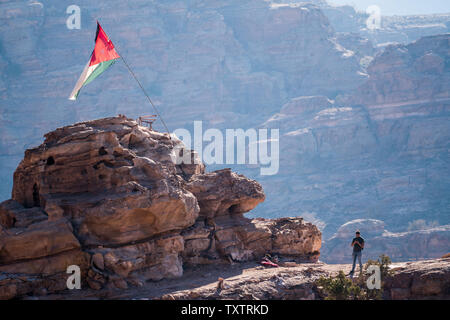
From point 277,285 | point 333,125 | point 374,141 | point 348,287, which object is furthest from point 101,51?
point 374,141

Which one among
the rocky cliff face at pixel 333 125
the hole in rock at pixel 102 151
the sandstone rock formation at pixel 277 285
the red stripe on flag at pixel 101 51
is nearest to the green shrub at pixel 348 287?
the sandstone rock formation at pixel 277 285

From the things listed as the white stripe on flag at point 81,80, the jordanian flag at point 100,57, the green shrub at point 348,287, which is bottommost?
the green shrub at point 348,287

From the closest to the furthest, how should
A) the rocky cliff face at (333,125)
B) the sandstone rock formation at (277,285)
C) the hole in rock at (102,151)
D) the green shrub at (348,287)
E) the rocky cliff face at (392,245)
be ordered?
the sandstone rock formation at (277,285) → the green shrub at (348,287) → the hole in rock at (102,151) → the rocky cliff face at (392,245) → the rocky cliff face at (333,125)

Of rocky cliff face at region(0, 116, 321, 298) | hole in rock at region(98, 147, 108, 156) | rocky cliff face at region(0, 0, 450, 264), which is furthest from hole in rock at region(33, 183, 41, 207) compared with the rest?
rocky cliff face at region(0, 0, 450, 264)

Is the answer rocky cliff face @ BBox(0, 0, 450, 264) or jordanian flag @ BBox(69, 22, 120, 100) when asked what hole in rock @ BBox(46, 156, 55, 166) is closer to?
jordanian flag @ BBox(69, 22, 120, 100)

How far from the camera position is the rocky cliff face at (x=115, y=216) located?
23500 millimetres

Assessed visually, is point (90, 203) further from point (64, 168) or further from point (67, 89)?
point (67, 89)

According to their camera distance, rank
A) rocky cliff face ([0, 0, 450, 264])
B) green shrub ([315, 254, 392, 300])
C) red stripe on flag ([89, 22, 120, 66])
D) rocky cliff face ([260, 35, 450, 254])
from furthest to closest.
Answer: rocky cliff face ([260, 35, 450, 254]) < rocky cliff face ([0, 0, 450, 264]) < red stripe on flag ([89, 22, 120, 66]) < green shrub ([315, 254, 392, 300])

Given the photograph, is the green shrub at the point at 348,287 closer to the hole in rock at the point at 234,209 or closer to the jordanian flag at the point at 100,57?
the hole in rock at the point at 234,209

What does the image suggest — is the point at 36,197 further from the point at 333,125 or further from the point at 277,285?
the point at 333,125

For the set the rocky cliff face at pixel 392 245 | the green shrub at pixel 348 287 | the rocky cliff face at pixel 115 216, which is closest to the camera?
the green shrub at pixel 348 287

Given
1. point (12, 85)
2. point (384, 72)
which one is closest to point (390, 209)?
point (384, 72)

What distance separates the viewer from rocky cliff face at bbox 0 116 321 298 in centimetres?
2350

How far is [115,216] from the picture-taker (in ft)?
81.4
